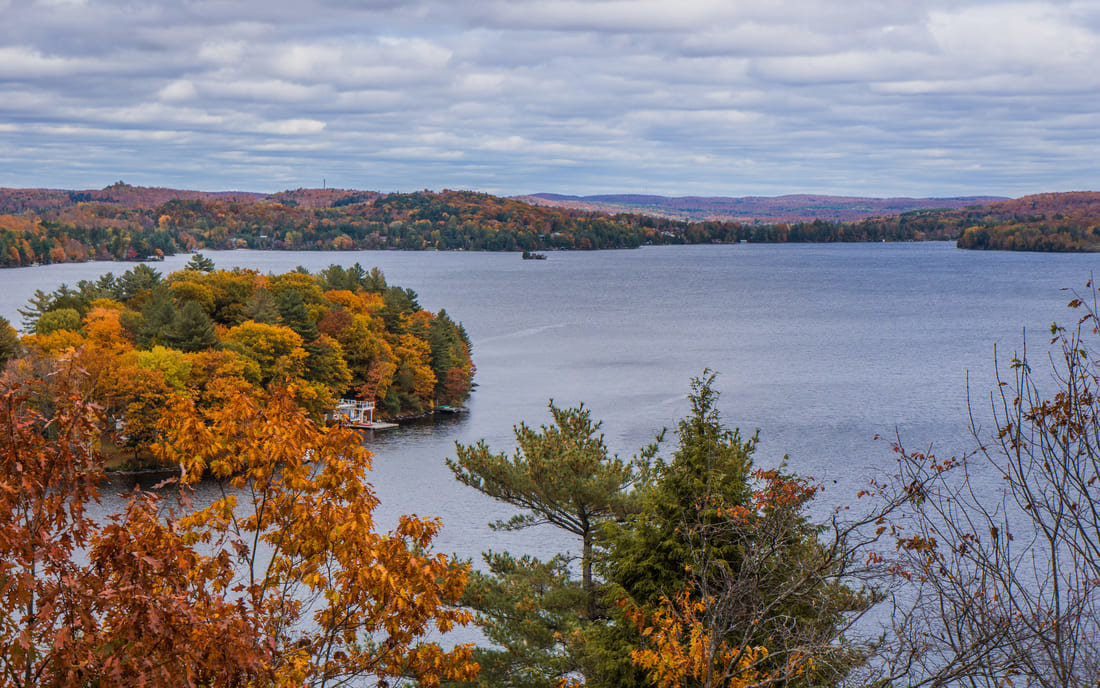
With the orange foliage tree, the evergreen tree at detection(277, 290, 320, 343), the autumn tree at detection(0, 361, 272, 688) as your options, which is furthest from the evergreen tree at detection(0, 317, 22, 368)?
the autumn tree at detection(0, 361, 272, 688)

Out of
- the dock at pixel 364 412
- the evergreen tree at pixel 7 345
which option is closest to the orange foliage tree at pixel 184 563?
the dock at pixel 364 412

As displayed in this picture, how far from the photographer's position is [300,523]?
677 centimetres

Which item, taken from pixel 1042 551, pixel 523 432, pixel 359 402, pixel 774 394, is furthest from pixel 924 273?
pixel 523 432

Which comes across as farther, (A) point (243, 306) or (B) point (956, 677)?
(A) point (243, 306)

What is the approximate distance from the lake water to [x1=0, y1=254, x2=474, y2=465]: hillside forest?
4730mm

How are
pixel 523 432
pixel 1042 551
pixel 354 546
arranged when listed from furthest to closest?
pixel 1042 551 < pixel 523 432 < pixel 354 546

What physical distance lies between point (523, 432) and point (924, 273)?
546ft

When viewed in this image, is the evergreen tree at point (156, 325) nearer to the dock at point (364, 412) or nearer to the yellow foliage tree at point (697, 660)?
the dock at point (364, 412)

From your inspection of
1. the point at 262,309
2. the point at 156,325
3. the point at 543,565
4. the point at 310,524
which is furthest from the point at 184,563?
the point at 262,309

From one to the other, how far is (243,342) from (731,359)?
3943cm

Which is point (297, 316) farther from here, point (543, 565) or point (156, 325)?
point (543, 565)

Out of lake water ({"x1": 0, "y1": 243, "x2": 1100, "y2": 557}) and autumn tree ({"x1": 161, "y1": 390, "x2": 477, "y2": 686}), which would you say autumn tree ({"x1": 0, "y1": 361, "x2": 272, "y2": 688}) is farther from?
lake water ({"x1": 0, "y1": 243, "x2": 1100, "y2": 557})

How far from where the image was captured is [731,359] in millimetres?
78438

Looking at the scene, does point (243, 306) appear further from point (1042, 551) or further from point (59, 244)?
point (59, 244)
